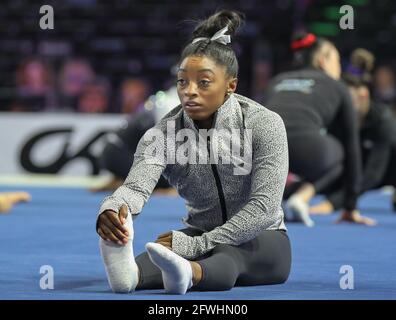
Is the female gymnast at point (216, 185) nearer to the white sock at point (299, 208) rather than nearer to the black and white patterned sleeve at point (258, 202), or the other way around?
the black and white patterned sleeve at point (258, 202)

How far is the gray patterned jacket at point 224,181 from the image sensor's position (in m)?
3.18

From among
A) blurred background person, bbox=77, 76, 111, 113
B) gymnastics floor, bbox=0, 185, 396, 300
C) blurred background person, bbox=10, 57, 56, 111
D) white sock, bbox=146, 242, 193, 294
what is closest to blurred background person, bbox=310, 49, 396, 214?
gymnastics floor, bbox=0, 185, 396, 300

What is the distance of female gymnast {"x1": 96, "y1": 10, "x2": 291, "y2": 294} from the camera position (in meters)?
3.11

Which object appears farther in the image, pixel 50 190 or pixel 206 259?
pixel 50 190

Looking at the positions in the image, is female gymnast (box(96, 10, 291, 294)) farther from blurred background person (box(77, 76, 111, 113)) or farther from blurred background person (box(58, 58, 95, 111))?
blurred background person (box(58, 58, 95, 111))

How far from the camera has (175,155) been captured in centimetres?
331

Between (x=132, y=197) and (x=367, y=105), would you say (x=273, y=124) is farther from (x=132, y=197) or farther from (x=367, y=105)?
(x=367, y=105)

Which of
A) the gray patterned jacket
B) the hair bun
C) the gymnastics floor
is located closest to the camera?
the gymnastics floor

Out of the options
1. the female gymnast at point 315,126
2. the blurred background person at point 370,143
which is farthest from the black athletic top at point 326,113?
the blurred background person at point 370,143

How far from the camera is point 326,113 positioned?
18.7 feet

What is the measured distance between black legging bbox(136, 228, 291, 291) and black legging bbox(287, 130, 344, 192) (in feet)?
7.21

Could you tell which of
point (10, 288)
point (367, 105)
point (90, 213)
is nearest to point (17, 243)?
point (10, 288)

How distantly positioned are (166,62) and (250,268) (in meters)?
8.75

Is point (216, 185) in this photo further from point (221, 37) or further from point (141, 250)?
point (141, 250)
